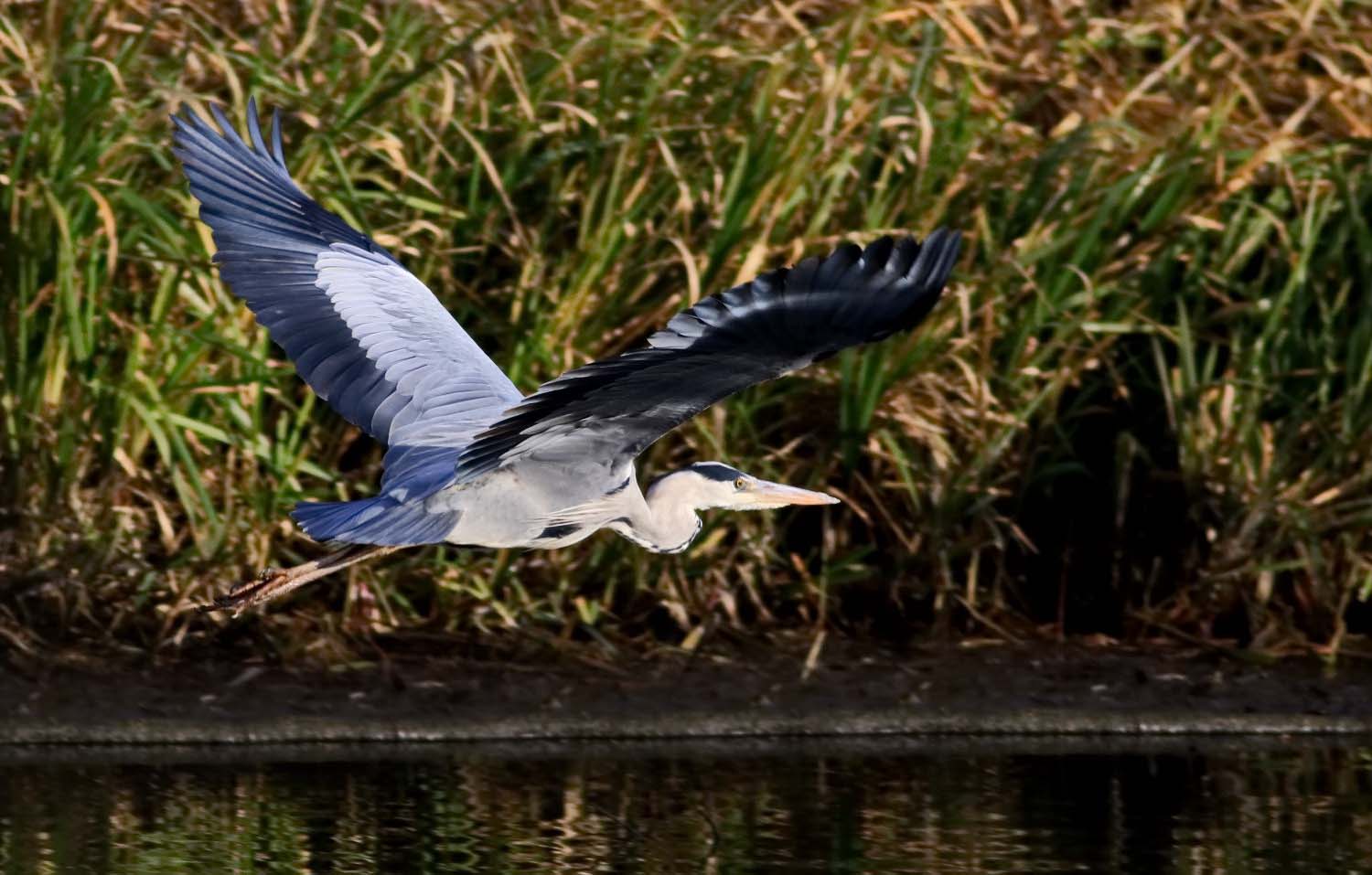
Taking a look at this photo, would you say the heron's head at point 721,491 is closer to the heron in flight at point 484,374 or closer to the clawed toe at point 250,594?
the heron in flight at point 484,374

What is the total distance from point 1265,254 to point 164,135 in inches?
135

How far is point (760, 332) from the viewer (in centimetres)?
349

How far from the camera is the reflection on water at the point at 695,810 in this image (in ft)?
15.1

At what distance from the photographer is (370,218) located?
6.57 meters

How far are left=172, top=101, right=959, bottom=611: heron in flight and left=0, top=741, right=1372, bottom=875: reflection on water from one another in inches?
22.7

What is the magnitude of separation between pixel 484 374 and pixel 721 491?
0.62 metres

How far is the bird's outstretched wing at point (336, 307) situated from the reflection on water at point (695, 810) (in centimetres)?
89

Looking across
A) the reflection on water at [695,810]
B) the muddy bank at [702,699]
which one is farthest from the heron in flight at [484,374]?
the muddy bank at [702,699]

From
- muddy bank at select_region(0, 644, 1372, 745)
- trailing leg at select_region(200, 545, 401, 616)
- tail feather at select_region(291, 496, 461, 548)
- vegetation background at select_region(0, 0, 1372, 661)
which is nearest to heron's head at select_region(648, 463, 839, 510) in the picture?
tail feather at select_region(291, 496, 461, 548)

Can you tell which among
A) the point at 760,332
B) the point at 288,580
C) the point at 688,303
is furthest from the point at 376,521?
the point at 688,303

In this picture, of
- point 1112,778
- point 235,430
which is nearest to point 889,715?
point 1112,778

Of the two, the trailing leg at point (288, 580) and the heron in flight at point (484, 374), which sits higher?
the heron in flight at point (484, 374)

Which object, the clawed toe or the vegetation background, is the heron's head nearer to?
the clawed toe

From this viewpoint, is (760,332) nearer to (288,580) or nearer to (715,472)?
(715,472)
